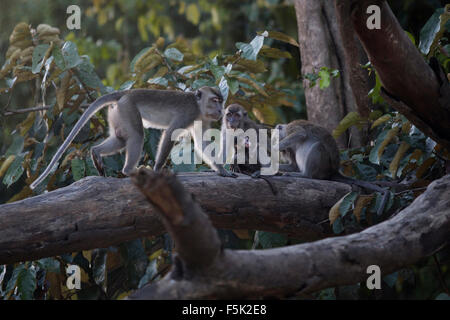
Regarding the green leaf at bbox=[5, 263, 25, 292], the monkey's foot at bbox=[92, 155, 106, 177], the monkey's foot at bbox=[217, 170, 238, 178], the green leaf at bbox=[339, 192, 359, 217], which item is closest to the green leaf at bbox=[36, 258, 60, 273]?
the green leaf at bbox=[5, 263, 25, 292]

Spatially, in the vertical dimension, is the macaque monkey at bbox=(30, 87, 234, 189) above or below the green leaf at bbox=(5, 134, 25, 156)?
above

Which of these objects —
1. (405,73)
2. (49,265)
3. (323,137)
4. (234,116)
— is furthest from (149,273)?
(405,73)

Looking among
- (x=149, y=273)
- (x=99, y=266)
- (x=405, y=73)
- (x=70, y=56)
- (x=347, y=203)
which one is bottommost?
A: (x=149, y=273)

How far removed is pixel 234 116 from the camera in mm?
5402

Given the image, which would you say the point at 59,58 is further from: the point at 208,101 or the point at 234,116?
the point at 234,116

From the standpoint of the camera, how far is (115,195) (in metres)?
4.02

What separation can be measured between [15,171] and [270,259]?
3147mm

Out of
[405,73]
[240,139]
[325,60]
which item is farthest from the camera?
[325,60]

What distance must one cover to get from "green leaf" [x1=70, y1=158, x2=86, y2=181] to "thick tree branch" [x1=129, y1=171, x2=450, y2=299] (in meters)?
2.25

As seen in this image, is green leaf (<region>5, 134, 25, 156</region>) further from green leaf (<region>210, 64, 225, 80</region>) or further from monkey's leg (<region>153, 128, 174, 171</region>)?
green leaf (<region>210, 64, 225, 80</region>)

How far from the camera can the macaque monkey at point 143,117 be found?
15.2 feet

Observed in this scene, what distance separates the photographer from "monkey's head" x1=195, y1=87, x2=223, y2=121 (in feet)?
17.0

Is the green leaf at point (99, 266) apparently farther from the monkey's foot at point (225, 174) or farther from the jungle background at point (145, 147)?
the monkey's foot at point (225, 174)

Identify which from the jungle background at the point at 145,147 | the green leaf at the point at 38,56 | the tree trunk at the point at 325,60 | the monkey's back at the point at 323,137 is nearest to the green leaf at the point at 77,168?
the jungle background at the point at 145,147
